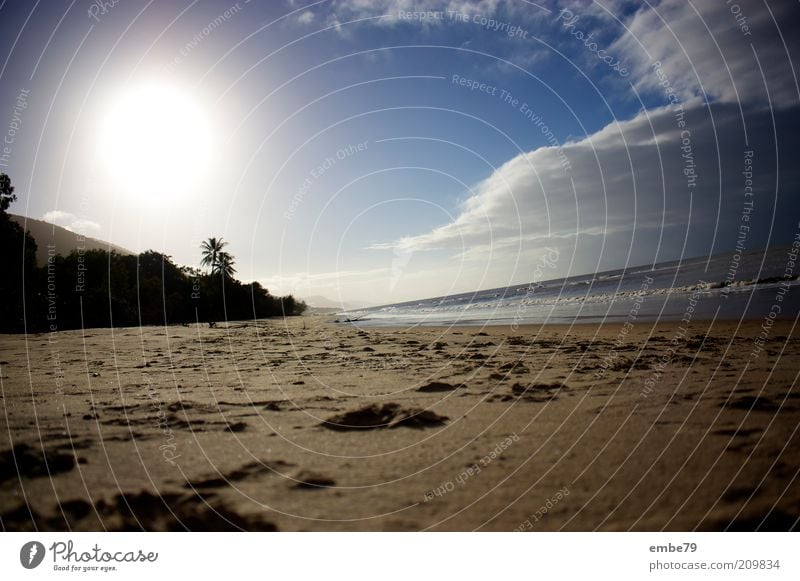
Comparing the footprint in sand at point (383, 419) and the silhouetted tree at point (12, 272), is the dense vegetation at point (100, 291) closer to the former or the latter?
the silhouetted tree at point (12, 272)

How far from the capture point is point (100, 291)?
113 ft

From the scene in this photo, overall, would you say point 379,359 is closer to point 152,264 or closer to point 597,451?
point 597,451

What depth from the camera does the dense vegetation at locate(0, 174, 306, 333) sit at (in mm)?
18141

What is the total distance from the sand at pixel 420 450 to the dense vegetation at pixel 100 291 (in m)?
4.87

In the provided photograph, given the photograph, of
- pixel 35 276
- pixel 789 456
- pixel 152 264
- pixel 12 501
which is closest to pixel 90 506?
pixel 12 501

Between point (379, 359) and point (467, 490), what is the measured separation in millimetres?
7541

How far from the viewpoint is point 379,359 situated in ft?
35.9
